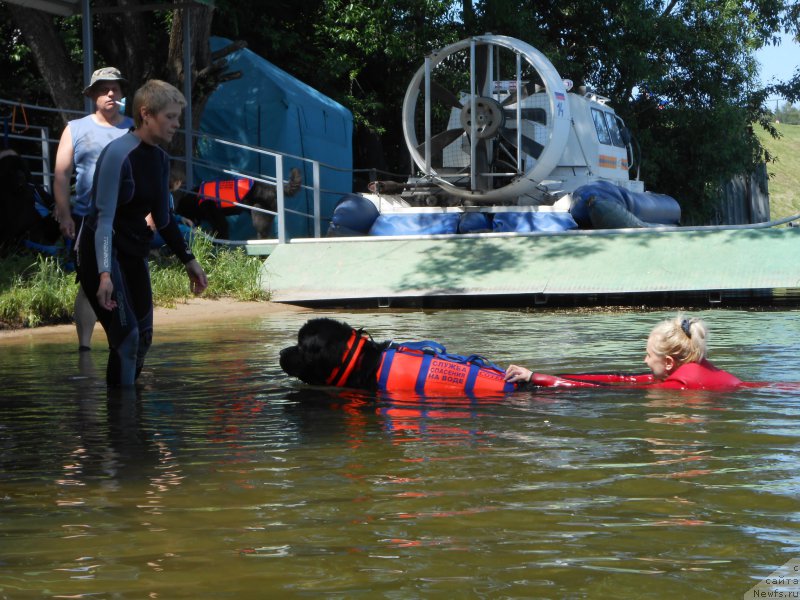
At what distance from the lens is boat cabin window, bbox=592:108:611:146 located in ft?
69.7

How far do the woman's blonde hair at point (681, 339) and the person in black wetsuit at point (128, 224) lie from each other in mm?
2763

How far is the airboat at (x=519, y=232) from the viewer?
45.8 ft

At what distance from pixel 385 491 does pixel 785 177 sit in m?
69.7

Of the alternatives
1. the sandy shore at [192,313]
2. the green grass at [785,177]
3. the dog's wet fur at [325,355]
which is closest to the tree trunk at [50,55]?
the sandy shore at [192,313]

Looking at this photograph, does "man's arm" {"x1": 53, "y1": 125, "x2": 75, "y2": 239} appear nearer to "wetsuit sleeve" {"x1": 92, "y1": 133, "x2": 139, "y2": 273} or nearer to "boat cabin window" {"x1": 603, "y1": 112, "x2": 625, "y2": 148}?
"wetsuit sleeve" {"x1": 92, "y1": 133, "x2": 139, "y2": 273}

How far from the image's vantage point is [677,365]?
6.79 metres

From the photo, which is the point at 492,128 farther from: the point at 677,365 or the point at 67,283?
the point at 677,365

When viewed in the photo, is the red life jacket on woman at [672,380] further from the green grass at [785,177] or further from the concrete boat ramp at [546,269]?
the green grass at [785,177]

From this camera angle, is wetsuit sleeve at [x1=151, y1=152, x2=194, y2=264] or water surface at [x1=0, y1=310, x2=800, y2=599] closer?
water surface at [x1=0, y1=310, x2=800, y2=599]

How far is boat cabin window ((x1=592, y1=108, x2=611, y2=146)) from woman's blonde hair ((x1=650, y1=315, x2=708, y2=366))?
1490 centimetres

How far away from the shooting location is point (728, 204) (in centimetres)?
3384

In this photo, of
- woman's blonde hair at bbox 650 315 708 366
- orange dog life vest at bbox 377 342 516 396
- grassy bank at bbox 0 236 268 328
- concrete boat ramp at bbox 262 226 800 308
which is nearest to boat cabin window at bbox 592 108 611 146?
concrete boat ramp at bbox 262 226 800 308

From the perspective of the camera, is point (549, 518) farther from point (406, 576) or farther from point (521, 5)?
point (521, 5)

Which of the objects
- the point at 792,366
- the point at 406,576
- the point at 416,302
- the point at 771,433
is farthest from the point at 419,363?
the point at 416,302
